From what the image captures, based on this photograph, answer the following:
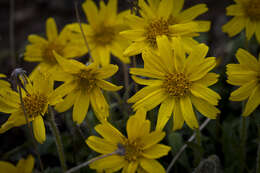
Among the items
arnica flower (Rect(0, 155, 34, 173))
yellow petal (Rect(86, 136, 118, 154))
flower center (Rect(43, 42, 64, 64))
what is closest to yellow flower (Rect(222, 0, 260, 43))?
yellow petal (Rect(86, 136, 118, 154))

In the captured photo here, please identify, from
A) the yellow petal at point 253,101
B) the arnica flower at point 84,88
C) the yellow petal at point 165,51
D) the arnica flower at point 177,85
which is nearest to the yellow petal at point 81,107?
the arnica flower at point 84,88

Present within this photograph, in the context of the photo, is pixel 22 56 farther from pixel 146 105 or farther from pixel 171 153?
pixel 171 153

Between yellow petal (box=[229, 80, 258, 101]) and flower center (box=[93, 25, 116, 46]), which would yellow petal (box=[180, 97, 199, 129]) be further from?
flower center (box=[93, 25, 116, 46])

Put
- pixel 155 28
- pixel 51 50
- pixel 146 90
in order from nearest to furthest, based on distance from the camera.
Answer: pixel 146 90, pixel 155 28, pixel 51 50

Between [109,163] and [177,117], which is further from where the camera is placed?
[177,117]

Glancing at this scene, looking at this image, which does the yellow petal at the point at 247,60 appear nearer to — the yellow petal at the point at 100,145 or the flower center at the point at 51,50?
the yellow petal at the point at 100,145

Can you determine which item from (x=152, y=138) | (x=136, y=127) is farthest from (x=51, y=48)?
(x=152, y=138)

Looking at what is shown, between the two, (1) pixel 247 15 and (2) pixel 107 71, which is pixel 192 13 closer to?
(1) pixel 247 15
